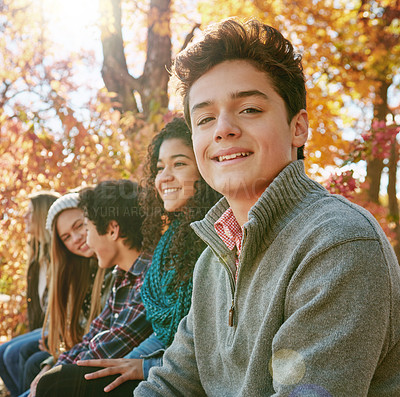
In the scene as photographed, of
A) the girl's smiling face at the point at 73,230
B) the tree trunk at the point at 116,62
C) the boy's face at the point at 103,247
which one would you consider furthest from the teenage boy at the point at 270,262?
the tree trunk at the point at 116,62

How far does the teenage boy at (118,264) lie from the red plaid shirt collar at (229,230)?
122 centimetres

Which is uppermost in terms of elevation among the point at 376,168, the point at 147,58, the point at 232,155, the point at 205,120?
the point at 147,58

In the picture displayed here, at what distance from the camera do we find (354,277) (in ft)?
3.90

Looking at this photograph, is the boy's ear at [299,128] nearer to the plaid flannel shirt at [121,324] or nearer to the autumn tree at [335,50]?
the plaid flannel shirt at [121,324]

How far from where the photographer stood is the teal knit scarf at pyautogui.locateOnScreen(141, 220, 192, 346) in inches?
97.3

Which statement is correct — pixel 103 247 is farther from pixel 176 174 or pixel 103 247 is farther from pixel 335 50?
pixel 335 50

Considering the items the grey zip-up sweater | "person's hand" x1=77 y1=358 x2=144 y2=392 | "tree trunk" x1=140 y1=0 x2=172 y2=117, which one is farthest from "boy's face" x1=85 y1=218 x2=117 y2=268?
"tree trunk" x1=140 y1=0 x2=172 y2=117

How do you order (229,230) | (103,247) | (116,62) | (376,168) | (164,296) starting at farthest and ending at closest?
(376,168)
(116,62)
(103,247)
(164,296)
(229,230)

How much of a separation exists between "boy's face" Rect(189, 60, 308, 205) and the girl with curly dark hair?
964 mm

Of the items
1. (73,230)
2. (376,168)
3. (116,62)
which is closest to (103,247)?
(73,230)

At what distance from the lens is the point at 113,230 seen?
10.7 feet

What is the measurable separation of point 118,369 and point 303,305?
53.4 inches

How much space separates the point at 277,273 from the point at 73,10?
232 inches

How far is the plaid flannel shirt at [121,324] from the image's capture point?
2.73 meters
